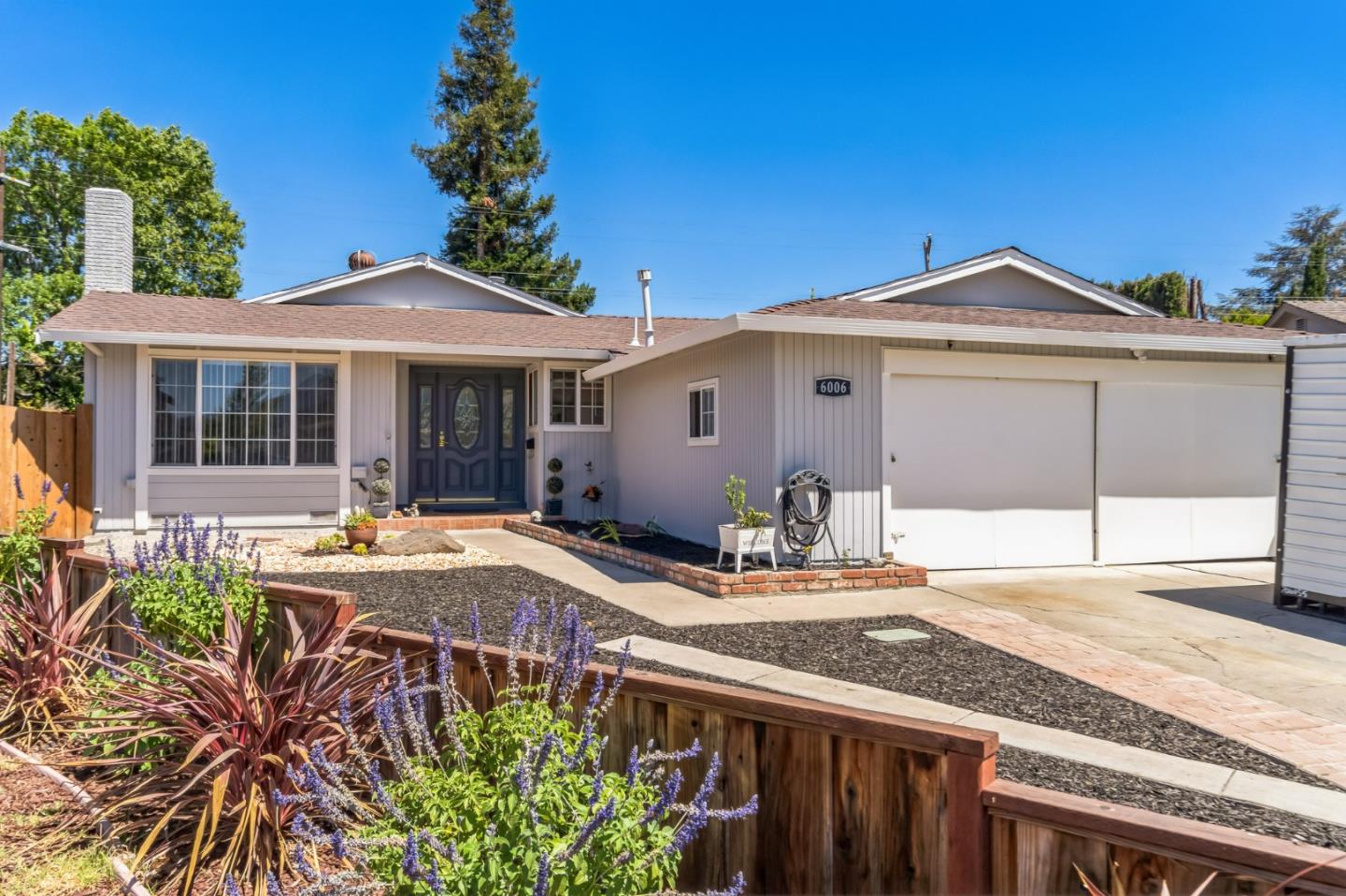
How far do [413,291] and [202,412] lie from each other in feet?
15.4

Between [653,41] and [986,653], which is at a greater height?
[653,41]

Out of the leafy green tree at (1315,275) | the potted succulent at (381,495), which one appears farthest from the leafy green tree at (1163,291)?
the potted succulent at (381,495)

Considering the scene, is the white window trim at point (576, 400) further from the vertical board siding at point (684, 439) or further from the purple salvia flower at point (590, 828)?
the purple salvia flower at point (590, 828)

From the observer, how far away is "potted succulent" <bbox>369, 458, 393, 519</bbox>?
12.4 m

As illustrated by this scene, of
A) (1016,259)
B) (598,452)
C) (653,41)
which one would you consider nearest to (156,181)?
(653,41)

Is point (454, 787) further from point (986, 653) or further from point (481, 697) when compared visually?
point (986, 653)

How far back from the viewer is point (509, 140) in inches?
1215

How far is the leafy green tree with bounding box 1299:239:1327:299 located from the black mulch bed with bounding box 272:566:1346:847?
45406 mm

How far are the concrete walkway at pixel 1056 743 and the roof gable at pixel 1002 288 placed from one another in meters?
6.34

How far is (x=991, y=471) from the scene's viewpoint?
897 centimetres

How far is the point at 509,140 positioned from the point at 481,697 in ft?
101

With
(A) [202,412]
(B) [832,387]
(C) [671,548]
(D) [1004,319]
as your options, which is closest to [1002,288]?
(D) [1004,319]

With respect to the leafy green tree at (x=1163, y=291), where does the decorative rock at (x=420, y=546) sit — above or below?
below

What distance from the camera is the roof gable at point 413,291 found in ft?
48.3
